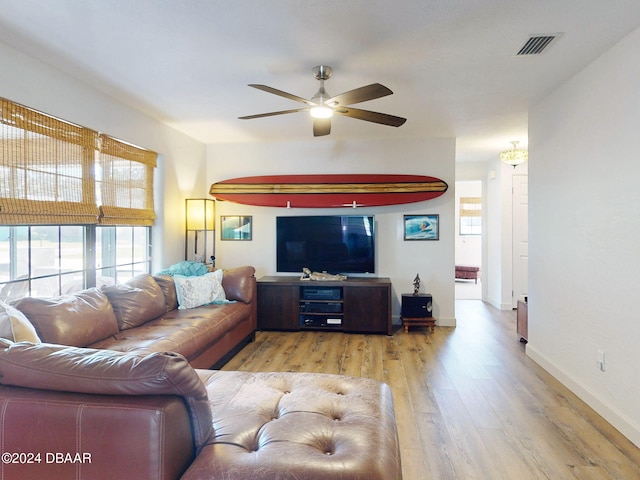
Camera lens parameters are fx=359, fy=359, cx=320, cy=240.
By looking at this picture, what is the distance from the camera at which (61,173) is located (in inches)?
114

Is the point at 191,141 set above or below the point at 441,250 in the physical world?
above

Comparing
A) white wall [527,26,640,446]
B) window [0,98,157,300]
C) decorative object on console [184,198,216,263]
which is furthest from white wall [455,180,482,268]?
window [0,98,157,300]

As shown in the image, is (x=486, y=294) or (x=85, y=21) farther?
(x=486, y=294)

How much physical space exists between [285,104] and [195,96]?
85 centimetres

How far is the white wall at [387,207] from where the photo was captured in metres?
4.87

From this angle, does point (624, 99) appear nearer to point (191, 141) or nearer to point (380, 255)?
point (380, 255)

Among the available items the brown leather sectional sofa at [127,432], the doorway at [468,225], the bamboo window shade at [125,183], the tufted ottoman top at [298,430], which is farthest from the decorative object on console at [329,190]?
the doorway at [468,225]

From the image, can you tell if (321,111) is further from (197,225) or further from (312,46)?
(197,225)

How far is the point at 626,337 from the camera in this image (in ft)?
7.64

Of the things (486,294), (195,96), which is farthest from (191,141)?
(486,294)

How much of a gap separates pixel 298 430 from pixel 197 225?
12.1 feet

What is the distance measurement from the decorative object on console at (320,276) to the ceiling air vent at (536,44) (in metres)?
3.05

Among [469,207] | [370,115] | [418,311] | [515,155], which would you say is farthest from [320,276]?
[469,207]

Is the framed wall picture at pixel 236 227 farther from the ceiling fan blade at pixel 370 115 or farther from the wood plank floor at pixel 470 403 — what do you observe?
→ the ceiling fan blade at pixel 370 115
